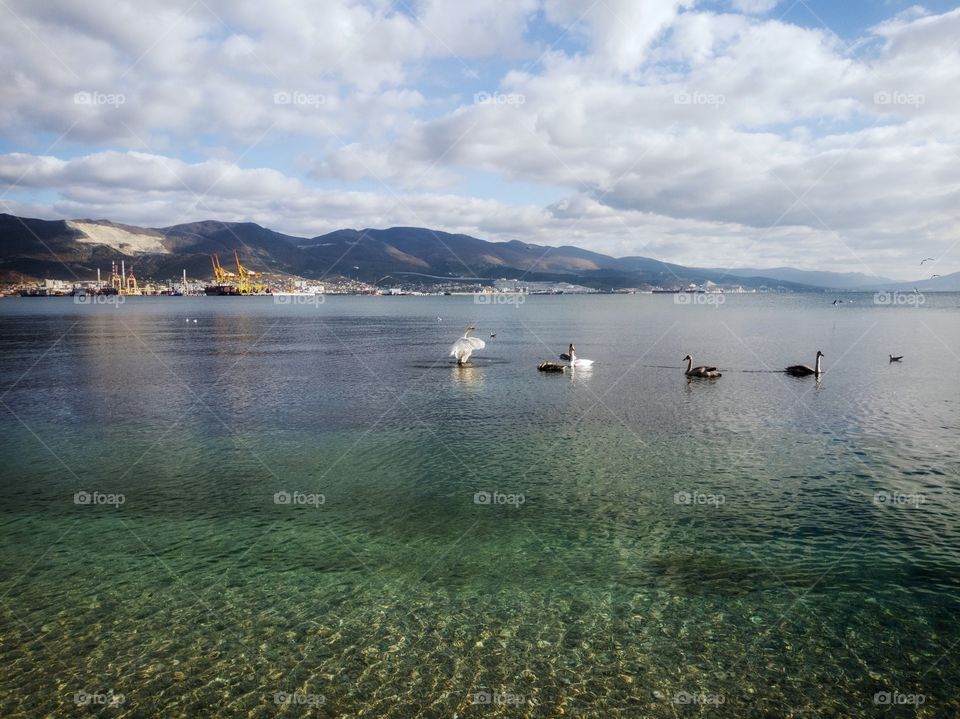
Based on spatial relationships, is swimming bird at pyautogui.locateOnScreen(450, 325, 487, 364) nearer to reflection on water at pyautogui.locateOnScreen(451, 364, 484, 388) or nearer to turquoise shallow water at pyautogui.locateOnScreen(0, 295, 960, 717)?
reflection on water at pyautogui.locateOnScreen(451, 364, 484, 388)

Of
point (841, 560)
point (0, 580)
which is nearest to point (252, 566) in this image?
point (0, 580)

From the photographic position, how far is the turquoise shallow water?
1014 cm

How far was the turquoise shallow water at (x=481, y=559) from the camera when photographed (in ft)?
33.3

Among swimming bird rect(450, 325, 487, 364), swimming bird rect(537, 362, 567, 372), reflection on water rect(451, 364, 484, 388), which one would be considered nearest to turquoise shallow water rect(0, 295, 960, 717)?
reflection on water rect(451, 364, 484, 388)

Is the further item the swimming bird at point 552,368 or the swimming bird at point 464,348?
the swimming bird at point 464,348

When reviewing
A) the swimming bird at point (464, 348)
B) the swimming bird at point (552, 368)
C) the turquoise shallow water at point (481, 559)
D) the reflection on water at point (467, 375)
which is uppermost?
the swimming bird at point (464, 348)

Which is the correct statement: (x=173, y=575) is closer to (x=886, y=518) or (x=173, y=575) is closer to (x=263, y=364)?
(x=886, y=518)

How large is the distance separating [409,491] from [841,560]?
12.2 m

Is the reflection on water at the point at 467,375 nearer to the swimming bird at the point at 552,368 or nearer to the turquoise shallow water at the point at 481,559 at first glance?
the swimming bird at the point at 552,368

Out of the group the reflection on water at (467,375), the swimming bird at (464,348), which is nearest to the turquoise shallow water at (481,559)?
the reflection on water at (467,375)

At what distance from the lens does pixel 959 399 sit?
34.0 meters

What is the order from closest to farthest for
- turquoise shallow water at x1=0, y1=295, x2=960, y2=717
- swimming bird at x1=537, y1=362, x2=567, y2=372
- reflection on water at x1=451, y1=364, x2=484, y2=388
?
turquoise shallow water at x1=0, y1=295, x2=960, y2=717
reflection on water at x1=451, y1=364, x2=484, y2=388
swimming bird at x1=537, y1=362, x2=567, y2=372

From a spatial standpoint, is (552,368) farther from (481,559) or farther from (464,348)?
(481,559)

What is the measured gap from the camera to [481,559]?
579 inches
